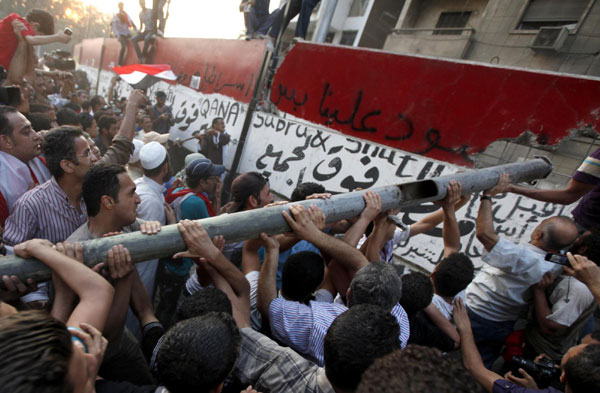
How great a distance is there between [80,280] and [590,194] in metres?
3.76

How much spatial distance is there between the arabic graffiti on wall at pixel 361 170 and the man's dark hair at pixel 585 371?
2.40m

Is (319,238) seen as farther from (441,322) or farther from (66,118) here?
(66,118)

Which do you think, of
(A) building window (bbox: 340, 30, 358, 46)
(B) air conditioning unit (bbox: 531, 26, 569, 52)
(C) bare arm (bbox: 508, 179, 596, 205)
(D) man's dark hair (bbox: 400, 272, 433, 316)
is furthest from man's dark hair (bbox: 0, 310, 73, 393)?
(A) building window (bbox: 340, 30, 358, 46)

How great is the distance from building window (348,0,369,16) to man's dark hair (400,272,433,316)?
18.8 m

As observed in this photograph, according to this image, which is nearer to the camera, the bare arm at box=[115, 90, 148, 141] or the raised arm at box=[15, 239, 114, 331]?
the raised arm at box=[15, 239, 114, 331]

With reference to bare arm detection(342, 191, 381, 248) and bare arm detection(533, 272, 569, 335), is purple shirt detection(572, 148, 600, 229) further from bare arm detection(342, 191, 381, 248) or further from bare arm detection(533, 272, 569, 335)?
bare arm detection(342, 191, 381, 248)

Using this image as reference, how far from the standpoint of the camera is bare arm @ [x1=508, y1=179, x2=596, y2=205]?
257 cm

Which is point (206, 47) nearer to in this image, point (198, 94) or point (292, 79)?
point (198, 94)

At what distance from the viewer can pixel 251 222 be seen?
1.58 meters

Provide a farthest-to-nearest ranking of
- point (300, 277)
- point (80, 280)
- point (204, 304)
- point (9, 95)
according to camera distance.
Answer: point (9, 95) < point (300, 277) < point (204, 304) < point (80, 280)

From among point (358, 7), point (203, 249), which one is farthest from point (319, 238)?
point (358, 7)

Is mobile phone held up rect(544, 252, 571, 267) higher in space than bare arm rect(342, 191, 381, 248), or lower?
higher

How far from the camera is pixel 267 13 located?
24.3 ft

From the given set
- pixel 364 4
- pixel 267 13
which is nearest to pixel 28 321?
pixel 267 13
